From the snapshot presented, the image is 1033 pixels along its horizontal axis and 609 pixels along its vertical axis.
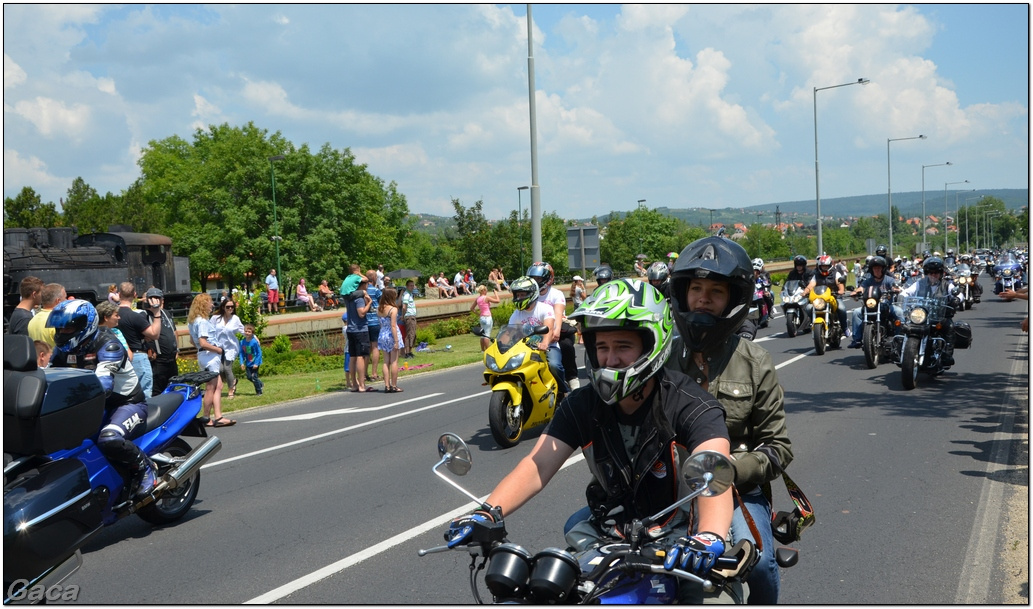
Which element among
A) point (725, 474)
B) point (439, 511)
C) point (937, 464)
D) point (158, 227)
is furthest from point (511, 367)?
point (158, 227)

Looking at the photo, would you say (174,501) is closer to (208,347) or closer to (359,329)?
(208,347)

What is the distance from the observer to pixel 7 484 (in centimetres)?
457

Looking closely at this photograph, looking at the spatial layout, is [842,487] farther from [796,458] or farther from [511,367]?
[511,367]

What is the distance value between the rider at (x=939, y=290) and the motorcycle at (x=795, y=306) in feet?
21.5

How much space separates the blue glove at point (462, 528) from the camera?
264 cm

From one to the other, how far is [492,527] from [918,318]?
1091 centimetres

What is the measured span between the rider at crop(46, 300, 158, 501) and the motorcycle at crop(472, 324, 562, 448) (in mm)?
3611

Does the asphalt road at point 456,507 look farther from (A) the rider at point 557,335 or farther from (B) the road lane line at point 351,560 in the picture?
(A) the rider at point 557,335

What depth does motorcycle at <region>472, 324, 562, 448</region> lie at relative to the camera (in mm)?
9234

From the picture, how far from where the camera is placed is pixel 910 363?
39.2ft

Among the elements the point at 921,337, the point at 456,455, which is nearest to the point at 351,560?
the point at 456,455

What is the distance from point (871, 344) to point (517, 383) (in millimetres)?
7427

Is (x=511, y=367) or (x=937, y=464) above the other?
(x=511, y=367)

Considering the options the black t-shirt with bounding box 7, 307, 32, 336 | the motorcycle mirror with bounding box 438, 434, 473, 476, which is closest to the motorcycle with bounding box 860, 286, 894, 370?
the black t-shirt with bounding box 7, 307, 32, 336
